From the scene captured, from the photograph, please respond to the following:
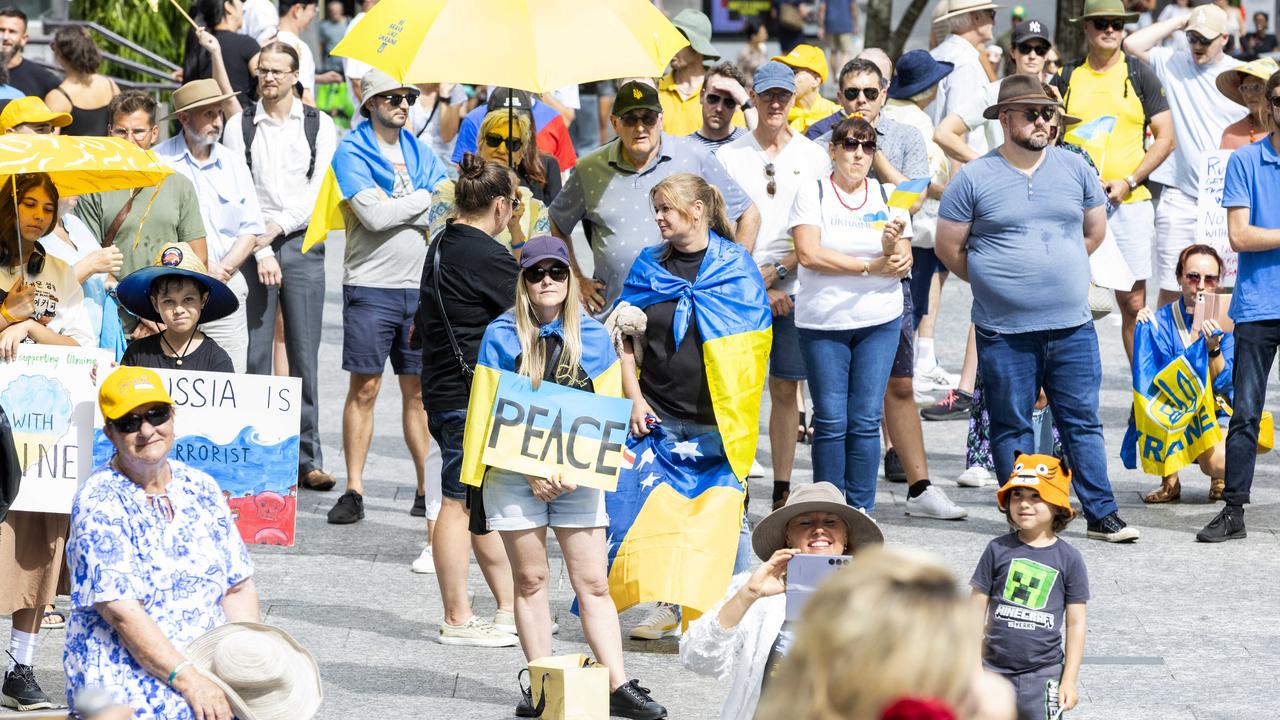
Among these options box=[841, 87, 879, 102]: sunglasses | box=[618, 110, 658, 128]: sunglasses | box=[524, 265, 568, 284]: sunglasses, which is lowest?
box=[524, 265, 568, 284]: sunglasses

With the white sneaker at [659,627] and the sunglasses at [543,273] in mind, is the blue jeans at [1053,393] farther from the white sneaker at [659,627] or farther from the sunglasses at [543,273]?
the sunglasses at [543,273]

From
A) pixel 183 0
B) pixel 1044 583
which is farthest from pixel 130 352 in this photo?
pixel 183 0

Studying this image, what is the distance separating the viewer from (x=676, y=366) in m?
7.62

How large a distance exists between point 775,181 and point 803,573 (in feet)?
14.3

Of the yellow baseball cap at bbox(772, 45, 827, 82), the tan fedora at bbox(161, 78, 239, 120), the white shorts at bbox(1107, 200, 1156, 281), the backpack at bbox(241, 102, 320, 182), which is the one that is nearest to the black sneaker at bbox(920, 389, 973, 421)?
the white shorts at bbox(1107, 200, 1156, 281)

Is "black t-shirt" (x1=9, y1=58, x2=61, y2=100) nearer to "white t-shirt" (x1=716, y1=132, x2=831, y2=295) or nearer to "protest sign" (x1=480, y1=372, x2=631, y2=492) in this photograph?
"white t-shirt" (x1=716, y1=132, x2=831, y2=295)

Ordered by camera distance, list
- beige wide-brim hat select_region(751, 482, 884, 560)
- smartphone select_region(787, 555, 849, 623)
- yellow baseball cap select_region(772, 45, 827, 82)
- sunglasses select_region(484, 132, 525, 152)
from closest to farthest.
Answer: smartphone select_region(787, 555, 849, 623) < beige wide-brim hat select_region(751, 482, 884, 560) < sunglasses select_region(484, 132, 525, 152) < yellow baseball cap select_region(772, 45, 827, 82)

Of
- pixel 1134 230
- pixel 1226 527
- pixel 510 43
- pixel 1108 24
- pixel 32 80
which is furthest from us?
pixel 32 80

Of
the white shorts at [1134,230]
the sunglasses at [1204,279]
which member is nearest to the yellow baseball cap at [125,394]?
the sunglasses at [1204,279]

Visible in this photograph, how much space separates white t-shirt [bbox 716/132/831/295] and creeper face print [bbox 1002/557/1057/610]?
3.67m

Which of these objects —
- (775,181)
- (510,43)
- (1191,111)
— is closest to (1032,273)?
(775,181)

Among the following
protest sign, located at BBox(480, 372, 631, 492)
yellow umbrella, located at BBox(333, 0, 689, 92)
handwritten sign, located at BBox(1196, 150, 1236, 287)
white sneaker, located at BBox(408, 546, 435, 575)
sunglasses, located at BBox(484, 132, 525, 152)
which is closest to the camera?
protest sign, located at BBox(480, 372, 631, 492)

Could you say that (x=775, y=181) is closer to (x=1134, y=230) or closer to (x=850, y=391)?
(x=850, y=391)

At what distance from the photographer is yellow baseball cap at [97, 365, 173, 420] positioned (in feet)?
17.4
